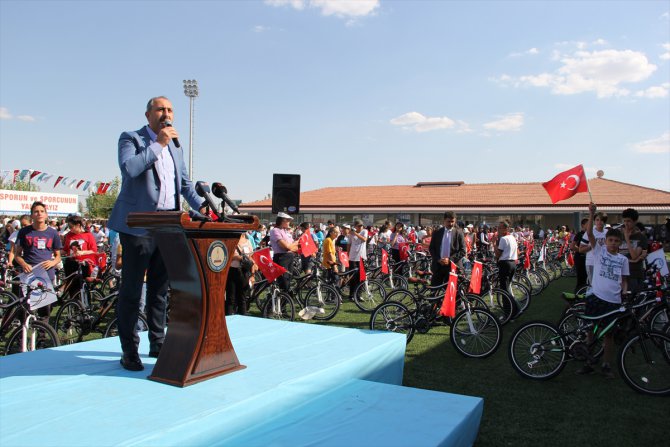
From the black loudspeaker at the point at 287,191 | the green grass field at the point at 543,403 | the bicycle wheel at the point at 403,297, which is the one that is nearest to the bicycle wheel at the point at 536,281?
the bicycle wheel at the point at 403,297

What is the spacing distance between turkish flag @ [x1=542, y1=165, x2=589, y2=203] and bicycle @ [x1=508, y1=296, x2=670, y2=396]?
2894 mm

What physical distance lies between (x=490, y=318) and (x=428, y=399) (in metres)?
3.43

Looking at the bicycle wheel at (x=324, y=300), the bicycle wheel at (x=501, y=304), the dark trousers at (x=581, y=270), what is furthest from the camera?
the dark trousers at (x=581, y=270)

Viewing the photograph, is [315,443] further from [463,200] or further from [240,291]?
[463,200]

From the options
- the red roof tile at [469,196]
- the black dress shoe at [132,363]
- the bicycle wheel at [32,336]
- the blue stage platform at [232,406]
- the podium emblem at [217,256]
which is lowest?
the bicycle wheel at [32,336]

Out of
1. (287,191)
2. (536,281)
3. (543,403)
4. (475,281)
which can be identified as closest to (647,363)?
(543,403)

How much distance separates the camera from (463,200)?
4447cm

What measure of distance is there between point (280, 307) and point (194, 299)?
517cm

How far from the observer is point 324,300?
8945mm

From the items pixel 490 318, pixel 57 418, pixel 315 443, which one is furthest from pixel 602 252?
pixel 57 418

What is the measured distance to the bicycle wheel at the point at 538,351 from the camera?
5.15 metres

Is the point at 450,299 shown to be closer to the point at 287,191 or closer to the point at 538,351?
the point at 538,351

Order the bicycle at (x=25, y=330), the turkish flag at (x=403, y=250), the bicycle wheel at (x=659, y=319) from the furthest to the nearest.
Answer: the turkish flag at (x=403, y=250), the bicycle wheel at (x=659, y=319), the bicycle at (x=25, y=330)

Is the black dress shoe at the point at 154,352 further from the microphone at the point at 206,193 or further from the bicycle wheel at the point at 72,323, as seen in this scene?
the bicycle wheel at the point at 72,323
